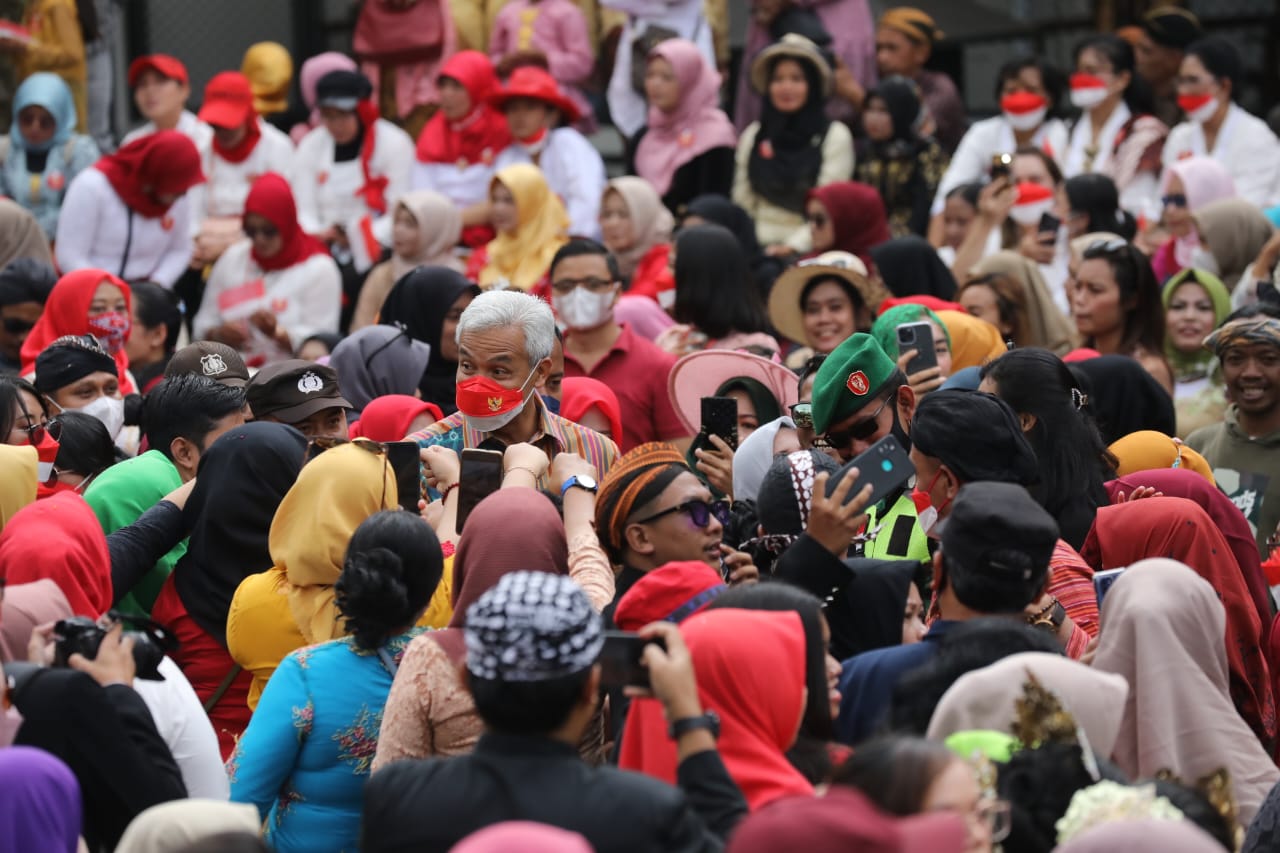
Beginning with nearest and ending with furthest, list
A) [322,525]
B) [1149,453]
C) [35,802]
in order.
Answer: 1. [35,802]
2. [322,525]
3. [1149,453]

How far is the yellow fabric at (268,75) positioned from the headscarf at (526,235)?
3.26 m

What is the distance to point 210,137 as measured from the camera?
1144cm

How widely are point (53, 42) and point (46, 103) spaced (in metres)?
0.98

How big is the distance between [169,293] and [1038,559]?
20.4 ft

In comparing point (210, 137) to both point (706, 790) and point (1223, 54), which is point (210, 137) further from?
point (706, 790)

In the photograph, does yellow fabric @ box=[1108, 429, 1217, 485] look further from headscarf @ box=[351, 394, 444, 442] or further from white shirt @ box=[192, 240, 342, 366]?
white shirt @ box=[192, 240, 342, 366]

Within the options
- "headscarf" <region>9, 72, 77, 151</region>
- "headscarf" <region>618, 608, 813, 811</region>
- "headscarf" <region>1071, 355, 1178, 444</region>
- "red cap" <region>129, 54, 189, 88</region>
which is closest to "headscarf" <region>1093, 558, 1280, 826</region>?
"headscarf" <region>618, 608, 813, 811</region>

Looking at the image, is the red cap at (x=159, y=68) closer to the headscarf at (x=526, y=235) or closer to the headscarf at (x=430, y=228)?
the headscarf at (x=430, y=228)

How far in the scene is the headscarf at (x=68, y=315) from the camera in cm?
757

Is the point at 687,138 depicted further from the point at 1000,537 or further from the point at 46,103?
the point at 1000,537

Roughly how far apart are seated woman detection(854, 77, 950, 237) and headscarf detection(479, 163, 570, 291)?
2.03 metres

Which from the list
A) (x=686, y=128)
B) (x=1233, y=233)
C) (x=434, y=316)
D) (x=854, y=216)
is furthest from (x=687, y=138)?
(x=434, y=316)

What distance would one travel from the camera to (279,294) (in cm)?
962

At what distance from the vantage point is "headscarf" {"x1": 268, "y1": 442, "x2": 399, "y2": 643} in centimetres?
454
